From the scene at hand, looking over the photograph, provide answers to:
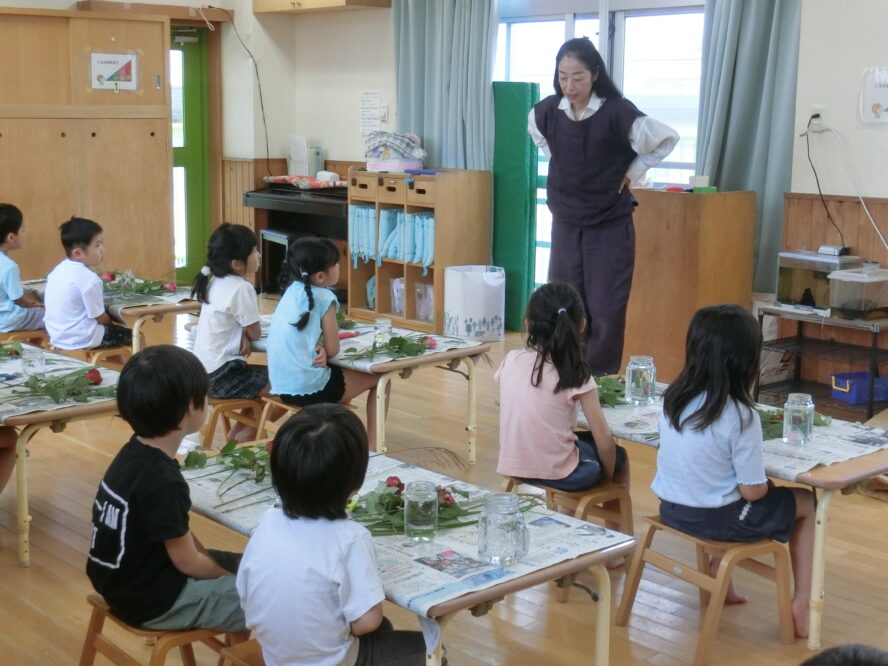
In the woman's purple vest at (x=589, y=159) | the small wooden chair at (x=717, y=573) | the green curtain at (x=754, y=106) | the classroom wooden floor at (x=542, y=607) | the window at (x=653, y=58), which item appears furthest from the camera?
the window at (x=653, y=58)

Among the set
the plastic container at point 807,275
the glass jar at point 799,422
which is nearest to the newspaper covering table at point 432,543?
the glass jar at point 799,422

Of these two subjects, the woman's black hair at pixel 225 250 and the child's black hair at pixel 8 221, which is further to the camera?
the child's black hair at pixel 8 221

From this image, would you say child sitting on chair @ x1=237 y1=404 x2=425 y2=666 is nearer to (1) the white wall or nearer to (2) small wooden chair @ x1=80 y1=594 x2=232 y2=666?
(2) small wooden chair @ x1=80 y1=594 x2=232 y2=666

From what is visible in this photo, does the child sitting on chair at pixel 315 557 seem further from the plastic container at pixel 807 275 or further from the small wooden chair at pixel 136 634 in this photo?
the plastic container at pixel 807 275

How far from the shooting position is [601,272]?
502cm

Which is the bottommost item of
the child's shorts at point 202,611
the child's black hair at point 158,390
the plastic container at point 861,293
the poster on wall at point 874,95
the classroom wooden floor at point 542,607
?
the classroom wooden floor at point 542,607

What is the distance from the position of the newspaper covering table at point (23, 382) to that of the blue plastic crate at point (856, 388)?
3.42 metres

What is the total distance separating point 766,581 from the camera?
364 cm

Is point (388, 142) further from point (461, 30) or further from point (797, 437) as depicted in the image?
point (797, 437)

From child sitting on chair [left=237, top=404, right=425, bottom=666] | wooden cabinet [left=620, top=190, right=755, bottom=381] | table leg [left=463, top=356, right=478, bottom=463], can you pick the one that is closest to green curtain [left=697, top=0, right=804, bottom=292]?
wooden cabinet [left=620, top=190, right=755, bottom=381]

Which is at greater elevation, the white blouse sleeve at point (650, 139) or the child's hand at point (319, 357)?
the white blouse sleeve at point (650, 139)

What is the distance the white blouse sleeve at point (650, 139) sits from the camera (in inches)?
185

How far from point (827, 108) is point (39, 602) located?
13.8 feet

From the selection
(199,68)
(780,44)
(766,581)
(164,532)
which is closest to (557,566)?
(164,532)
